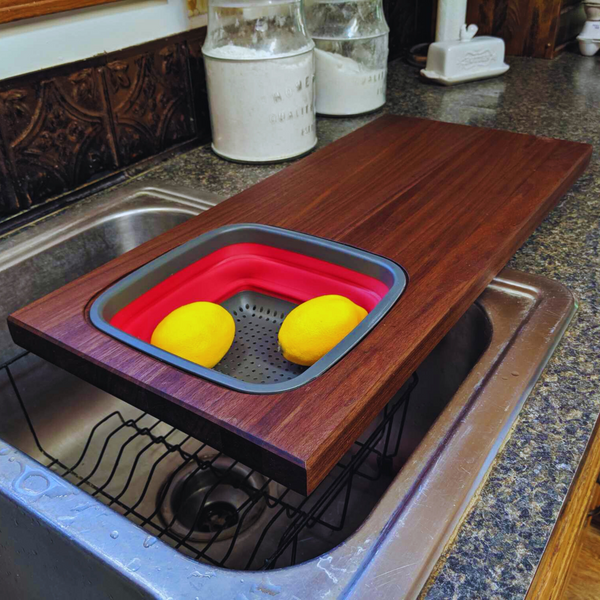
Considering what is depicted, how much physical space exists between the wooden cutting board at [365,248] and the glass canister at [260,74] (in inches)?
3.5

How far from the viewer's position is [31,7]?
81 centimetres

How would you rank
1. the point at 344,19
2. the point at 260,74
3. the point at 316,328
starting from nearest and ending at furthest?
the point at 316,328
the point at 260,74
the point at 344,19

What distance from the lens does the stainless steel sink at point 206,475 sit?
425mm

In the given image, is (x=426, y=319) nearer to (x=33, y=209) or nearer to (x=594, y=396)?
(x=594, y=396)

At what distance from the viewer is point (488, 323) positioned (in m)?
0.67

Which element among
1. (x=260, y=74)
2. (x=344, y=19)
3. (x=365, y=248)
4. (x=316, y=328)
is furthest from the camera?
(x=344, y=19)

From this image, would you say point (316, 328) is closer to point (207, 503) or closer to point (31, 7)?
point (207, 503)

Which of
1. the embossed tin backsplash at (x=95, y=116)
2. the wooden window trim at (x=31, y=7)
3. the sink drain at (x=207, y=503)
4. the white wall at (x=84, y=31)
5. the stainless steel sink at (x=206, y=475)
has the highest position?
the wooden window trim at (x=31, y=7)

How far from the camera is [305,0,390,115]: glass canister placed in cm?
117

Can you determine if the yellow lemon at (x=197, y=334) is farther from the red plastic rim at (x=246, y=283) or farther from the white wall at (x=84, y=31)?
the white wall at (x=84, y=31)

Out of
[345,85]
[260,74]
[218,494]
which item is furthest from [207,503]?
[345,85]

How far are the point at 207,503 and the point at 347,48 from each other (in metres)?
0.88

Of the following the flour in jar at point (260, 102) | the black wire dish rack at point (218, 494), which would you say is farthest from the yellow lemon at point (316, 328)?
the flour in jar at point (260, 102)

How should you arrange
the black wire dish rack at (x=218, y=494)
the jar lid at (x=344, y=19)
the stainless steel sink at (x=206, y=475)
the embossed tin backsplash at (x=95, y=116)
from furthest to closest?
the jar lid at (x=344, y=19)
the embossed tin backsplash at (x=95, y=116)
the black wire dish rack at (x=218, y=494)
the stainless steel sink at (x=206, y=475)
